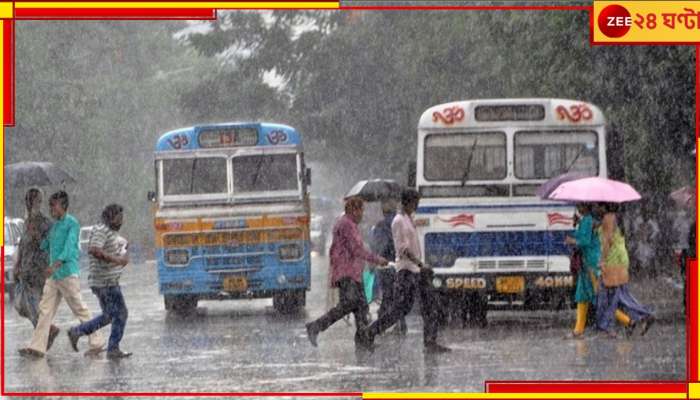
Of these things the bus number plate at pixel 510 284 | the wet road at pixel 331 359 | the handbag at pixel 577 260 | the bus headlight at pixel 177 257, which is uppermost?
the handbag at pixel 577 260

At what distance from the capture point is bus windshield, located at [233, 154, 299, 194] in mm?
23453

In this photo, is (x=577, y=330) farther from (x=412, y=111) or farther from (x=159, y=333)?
(x=412, y=111)

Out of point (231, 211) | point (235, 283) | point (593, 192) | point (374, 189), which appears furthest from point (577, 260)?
point (231, 211)

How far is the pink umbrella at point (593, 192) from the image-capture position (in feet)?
57.8

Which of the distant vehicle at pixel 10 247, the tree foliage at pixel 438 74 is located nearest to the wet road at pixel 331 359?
the tree foliage at pixel 438 74

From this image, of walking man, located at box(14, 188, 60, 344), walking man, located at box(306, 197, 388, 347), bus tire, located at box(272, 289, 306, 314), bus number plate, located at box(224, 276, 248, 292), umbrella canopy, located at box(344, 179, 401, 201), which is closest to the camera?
walking man, located at box(306, 197, 388, 347)

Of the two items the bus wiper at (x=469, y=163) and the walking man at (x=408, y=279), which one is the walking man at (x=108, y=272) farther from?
the bus wiper at (x=469, y=163)

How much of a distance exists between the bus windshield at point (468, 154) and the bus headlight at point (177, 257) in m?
4.39

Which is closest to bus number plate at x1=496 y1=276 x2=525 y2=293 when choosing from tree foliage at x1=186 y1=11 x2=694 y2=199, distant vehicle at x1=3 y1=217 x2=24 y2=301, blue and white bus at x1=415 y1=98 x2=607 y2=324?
blue and white bus at x1=415 y1=98 x2=607 y2=324

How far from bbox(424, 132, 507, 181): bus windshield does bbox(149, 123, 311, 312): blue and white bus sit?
3.23 metres

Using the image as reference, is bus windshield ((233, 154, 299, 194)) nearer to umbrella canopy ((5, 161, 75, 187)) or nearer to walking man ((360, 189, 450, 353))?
umbrella canopy ((5, 161, 75, 187))

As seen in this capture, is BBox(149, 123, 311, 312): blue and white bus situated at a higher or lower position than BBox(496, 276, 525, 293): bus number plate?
higher

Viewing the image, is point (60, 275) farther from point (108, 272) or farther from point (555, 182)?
point (555, 182)

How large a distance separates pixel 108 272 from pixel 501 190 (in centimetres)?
572
